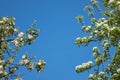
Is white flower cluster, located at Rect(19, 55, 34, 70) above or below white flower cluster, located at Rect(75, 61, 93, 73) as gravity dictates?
below

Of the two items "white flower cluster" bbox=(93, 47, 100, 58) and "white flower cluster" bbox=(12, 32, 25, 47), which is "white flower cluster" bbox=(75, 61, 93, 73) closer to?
"white flower cluster" bbox=(93, 47, 100, 58)

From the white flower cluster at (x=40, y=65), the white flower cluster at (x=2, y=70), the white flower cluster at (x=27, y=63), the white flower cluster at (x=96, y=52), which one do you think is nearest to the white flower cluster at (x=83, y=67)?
the white flower cluster at (x=96, y=52)

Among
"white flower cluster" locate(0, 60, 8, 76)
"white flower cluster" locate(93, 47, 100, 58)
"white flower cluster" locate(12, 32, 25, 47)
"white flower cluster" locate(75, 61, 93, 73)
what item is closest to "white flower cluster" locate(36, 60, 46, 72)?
"white flower cluster" locate(12, 32, 25, 47)

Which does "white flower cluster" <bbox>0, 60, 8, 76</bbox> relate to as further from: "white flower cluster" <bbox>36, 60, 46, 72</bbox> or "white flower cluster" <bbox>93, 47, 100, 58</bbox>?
"white flower cluster" <bbox>93, 47, 100, 58</bbox>

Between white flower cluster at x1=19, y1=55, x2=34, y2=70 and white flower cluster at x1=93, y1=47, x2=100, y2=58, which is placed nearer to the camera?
white flower cluster at x1=19, y1=55, x2=34, y2=70

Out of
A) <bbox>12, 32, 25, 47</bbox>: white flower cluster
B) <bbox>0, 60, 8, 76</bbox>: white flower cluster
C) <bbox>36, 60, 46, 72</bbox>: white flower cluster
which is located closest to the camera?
<bbox>0, 60, 8, 76</bbox>: white flower cluster

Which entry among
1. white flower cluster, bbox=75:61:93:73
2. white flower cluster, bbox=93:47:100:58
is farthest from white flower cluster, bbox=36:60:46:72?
white flower cluster, bbox=93:47:100:58

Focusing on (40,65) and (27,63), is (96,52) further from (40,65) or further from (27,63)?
(27,63)

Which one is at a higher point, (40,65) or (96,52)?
(96,52)

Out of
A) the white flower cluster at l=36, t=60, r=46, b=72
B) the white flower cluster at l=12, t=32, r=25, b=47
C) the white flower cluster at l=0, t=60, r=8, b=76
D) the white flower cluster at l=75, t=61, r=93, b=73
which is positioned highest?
the white flower cluster at l=12, t=32, r=25, b=47

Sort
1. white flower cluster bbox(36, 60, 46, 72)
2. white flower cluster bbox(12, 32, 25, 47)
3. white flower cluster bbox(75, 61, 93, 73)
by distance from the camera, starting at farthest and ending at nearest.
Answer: white flower cluster bbox(75, 61, 93, 73)
white flower cluster bbox(12, 32, 25, 47)
white flower cluster bbox(36, 60, 46, 72)

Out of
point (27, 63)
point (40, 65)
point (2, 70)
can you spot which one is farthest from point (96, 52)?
point (2, 70)

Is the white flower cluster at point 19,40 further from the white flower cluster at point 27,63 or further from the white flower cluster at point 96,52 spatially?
the white flower cluster at point 96,52

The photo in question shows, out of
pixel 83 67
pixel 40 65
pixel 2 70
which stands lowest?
pixel 2 70
